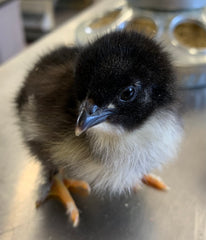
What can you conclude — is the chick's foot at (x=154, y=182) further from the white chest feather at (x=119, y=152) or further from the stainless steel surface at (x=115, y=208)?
the white chest feather at (x=119, y=152)

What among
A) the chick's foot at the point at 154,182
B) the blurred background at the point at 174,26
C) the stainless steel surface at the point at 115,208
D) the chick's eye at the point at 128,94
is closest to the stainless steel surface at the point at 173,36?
the blurred background at the point at 174,26

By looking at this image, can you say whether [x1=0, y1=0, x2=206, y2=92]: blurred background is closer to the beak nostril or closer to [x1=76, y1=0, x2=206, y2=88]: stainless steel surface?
[x1=76, y1=0, x2=206, y2=88]: stainless steel surface

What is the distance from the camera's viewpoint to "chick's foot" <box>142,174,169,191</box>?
0.85m

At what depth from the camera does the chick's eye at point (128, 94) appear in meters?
0.58

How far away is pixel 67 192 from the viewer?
0.83 m

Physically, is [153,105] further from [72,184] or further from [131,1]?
[131,1]

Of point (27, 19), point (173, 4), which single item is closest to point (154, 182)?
point (173, 4)

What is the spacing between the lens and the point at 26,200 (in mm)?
825

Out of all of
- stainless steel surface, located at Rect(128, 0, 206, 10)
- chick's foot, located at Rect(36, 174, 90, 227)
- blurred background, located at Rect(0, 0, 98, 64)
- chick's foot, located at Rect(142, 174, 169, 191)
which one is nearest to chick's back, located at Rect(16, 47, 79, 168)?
chick's foot, located at Rect(36, 174, 90, 227)

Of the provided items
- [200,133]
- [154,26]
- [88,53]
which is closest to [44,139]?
[88,53]

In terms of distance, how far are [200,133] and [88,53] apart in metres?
0.55

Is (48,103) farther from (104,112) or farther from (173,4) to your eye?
(173,4)

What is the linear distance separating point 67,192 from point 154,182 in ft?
0.74

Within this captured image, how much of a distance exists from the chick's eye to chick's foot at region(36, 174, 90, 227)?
33 cm
